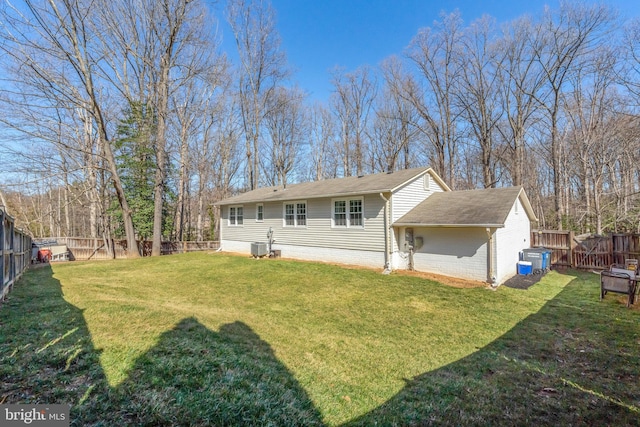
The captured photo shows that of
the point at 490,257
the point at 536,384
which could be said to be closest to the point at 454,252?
the point at 490,257

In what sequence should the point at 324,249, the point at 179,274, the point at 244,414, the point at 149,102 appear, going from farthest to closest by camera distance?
the point at 149,102, the point at 324,249, the point at 179,274, the point at 244,414

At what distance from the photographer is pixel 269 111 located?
78.4 ft

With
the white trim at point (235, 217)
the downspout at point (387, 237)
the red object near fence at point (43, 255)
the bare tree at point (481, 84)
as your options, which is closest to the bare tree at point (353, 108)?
the bare tree at point (481, 84)

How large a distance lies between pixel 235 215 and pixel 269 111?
440 inches

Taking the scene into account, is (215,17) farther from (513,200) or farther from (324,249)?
(513,200)

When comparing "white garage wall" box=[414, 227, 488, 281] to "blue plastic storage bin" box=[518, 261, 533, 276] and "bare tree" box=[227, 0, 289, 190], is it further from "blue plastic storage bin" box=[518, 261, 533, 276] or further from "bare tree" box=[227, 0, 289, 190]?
"bare tree" box=[227, 0, 289, 190]

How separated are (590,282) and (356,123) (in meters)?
19.9

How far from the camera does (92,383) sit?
2.44 meters

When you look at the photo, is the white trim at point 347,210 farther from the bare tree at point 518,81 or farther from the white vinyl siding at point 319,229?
the bare tree at point 518,81

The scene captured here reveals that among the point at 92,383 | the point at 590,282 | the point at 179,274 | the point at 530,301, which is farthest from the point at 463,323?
the point at 179,274
